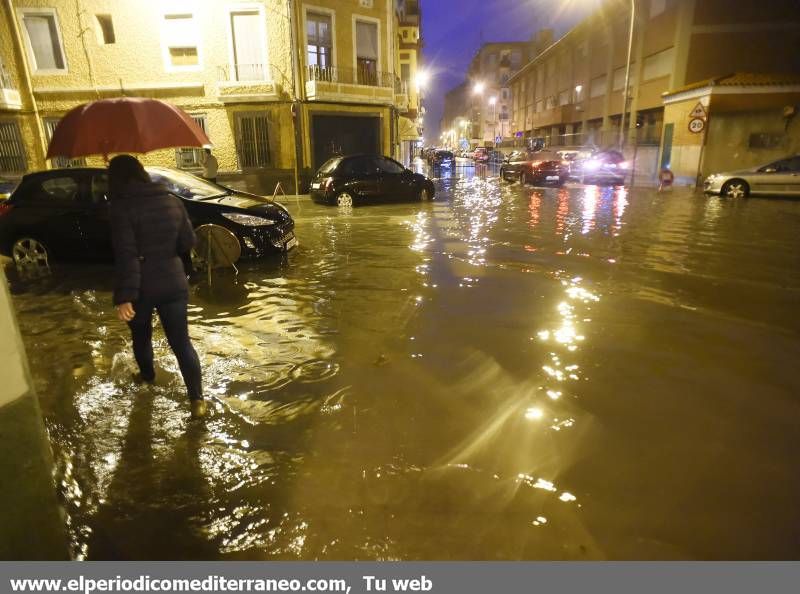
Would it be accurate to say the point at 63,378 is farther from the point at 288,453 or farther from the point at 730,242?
the point at 730,242

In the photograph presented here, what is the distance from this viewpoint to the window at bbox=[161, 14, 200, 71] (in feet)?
A: 60.8

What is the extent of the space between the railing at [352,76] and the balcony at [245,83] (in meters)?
→ 1.66

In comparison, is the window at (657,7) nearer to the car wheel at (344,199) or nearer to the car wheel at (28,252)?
the car wheel at (344,199)

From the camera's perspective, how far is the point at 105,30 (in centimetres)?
1880

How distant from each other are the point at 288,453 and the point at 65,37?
22.1 metres

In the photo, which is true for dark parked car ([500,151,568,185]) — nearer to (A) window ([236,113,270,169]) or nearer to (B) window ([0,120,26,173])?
(A) window ([236,113,270,169])

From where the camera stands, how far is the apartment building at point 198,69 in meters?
18.3

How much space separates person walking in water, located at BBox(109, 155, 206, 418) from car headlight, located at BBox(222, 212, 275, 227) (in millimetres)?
4136

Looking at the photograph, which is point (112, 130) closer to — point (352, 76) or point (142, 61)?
point (142, 61)

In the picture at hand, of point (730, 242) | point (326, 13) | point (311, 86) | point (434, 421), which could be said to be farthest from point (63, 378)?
point (326, 13)

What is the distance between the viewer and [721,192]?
1734 cm

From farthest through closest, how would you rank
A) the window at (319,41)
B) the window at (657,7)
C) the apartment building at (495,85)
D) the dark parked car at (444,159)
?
the apartment building at (495,85)
the dark parked car at (444,159)
the window at (657,7)
the window at (319,41)

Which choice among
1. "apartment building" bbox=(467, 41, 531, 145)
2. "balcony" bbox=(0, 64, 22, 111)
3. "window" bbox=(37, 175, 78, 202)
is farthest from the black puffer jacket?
"apartment building" bbox=(467, 41, 531, 145)

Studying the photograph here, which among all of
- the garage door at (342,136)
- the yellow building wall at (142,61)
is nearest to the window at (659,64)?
the garage door at (342,136)
